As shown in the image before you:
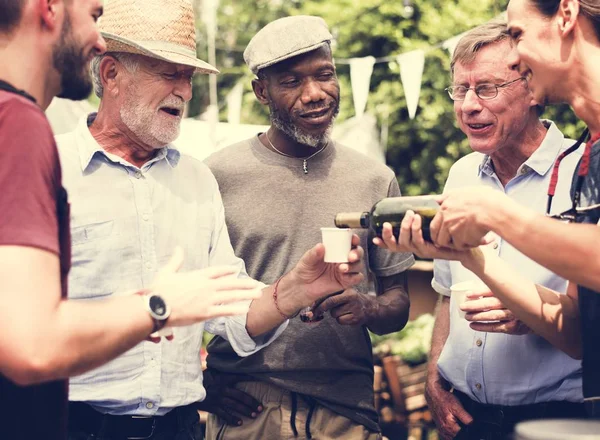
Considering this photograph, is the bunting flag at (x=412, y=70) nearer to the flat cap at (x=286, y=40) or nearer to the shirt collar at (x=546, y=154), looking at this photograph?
the flat cap at (x=286, y=40)

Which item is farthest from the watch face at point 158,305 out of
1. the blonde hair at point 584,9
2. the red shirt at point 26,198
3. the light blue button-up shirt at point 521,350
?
the light blue button-up shirt at point 521,350

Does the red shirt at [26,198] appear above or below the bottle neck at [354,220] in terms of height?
above

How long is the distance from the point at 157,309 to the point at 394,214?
1139 mm

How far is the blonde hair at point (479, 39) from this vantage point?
12.1 ft

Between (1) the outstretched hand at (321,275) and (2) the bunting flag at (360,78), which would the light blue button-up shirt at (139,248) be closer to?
(1) the outstretched hand at (321,275)

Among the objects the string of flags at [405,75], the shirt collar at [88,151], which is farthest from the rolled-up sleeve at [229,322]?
the string of flags at [405,75]

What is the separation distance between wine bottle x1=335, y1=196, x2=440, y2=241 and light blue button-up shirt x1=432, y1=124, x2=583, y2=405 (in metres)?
0.73

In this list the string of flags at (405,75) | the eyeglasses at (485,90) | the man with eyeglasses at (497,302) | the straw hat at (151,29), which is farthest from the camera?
the string of flags at (405,75)

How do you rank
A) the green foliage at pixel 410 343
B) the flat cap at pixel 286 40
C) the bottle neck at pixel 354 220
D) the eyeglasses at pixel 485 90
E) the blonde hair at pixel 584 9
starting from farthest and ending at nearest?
the green foliage at pixel 410 343 → the flat cap at pixel 286 40 → the eyeglasses at pixel 485 90 → the bottle neck at pixel 354 220 → the blonde hair at pixel 584 9

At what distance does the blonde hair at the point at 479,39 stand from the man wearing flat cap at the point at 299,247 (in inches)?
26.7

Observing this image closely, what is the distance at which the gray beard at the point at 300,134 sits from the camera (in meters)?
3.99

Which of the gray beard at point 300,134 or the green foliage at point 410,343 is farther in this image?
the green foliage at point 410,343

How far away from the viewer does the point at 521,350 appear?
11.1 ft

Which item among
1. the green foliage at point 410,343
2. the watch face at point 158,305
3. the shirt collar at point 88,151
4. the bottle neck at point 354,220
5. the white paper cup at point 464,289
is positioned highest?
the watch face at point 158,305
